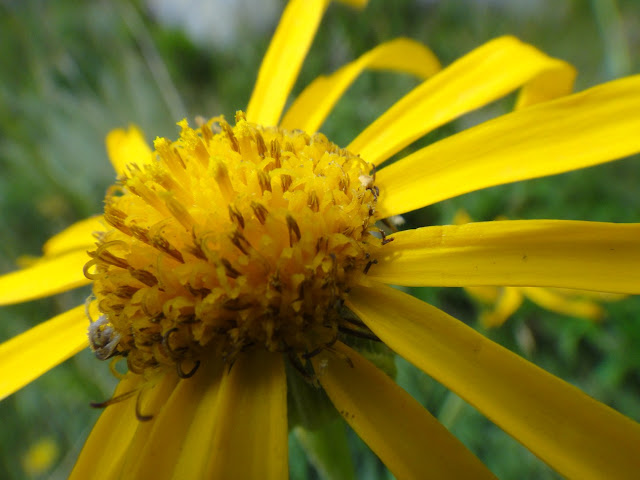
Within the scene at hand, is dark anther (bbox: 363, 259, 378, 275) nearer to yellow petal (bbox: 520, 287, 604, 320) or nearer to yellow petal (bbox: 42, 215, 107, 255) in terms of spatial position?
yellow petal (bbox: 42, 215, 107, 255)

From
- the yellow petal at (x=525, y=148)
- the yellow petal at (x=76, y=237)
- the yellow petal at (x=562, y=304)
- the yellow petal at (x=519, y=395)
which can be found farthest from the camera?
the yellow petal at (x=562, y=304)

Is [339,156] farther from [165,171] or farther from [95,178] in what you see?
[95,178]

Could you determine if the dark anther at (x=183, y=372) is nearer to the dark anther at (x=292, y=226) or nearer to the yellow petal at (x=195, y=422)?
the yellow petal at (x=195, y=422)

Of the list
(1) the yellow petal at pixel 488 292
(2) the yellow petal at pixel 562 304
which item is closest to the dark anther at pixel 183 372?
(1) the yellow petal at pixel 488 292

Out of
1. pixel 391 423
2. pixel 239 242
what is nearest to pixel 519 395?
pixel 391 423

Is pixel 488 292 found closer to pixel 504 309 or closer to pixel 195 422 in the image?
pixel 504 309

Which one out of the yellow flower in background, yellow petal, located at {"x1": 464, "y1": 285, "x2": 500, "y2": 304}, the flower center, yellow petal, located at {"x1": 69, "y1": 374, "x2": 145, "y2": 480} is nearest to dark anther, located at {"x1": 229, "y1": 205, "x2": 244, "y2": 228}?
the flower center
